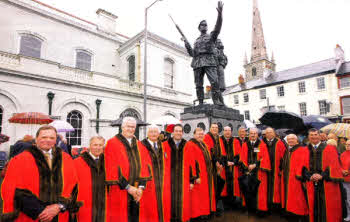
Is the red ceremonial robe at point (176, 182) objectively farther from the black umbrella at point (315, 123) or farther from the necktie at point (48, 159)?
the black umbrella at point (315, 123)

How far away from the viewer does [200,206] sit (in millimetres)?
4098

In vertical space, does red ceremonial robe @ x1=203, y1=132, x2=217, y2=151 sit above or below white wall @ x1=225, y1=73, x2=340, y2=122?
below

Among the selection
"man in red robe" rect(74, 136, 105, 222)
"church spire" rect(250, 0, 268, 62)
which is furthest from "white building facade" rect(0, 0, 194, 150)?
"church spire" rect(250, 0, 268, 62)

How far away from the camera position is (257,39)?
210 ft

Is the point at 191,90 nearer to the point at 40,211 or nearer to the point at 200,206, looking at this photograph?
the point at 200,206

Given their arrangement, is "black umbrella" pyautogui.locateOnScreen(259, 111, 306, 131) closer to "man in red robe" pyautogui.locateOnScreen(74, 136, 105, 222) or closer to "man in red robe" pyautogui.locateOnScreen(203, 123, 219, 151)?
"man in red robe" pyautogui.locateOnScreen(203, 123, 219, 151)

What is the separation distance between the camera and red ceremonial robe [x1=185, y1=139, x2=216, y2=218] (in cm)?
410

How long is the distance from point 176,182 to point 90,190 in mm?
1657

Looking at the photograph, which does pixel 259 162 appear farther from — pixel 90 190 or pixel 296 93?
pixel 296 93

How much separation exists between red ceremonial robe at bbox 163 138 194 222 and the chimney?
17142 millimetres

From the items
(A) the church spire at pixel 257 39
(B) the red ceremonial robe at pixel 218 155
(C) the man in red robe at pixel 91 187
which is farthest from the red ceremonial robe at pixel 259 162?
(A) the church spire at pixel 257 39

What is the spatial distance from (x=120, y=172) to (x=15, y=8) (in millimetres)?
15961

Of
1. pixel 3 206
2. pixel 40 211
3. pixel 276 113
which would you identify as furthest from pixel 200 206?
pixel 276 113

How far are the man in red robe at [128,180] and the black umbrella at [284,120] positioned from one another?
278 inches
